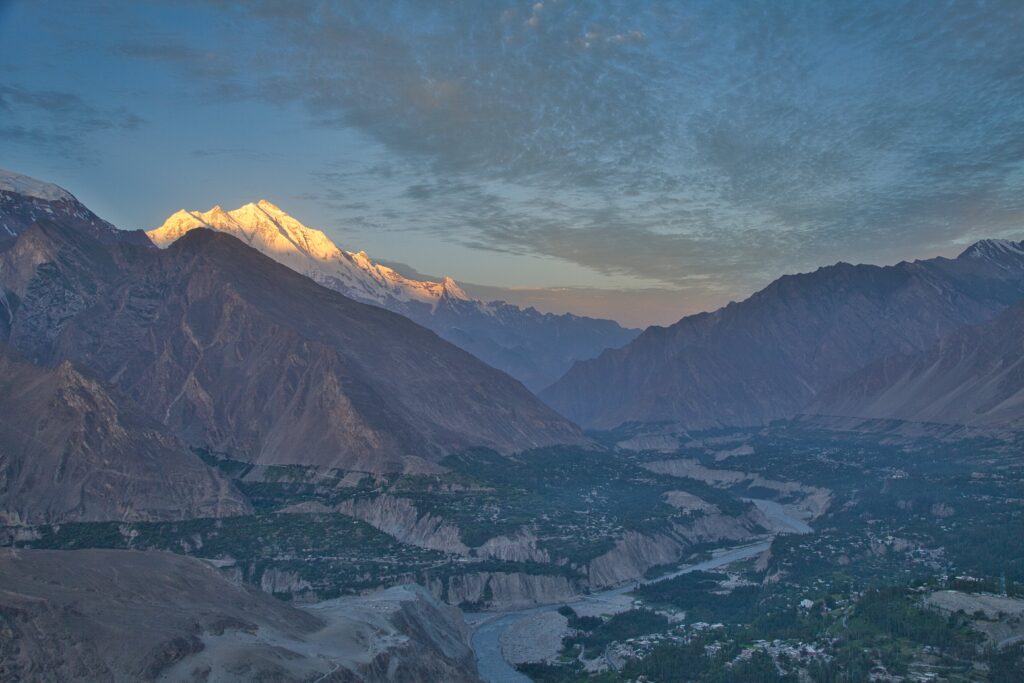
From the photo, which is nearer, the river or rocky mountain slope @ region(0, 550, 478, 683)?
rocky mountain slope @ region(0, 550, 478, 683)

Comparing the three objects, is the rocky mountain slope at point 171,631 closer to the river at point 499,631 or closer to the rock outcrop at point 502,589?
the river at point 499,631

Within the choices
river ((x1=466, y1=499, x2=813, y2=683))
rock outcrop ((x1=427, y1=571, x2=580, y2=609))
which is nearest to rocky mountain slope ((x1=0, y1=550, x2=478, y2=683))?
river ((x1=466, y1=499, x2=813, y2=683))

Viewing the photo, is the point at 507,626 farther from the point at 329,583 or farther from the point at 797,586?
the point at 797,586

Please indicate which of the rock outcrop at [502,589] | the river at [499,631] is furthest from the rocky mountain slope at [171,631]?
the rock outcrop at [502,589]

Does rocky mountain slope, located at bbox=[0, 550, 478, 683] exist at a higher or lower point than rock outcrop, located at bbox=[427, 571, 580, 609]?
higher

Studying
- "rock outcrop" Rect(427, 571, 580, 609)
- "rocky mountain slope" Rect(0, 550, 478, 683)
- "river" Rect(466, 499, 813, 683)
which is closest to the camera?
"rocky mountain slope" Rect(0, 550, 478, 683)

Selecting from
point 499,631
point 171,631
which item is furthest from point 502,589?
point 171,631

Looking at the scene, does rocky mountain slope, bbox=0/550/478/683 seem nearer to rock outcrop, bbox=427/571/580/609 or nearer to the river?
the river

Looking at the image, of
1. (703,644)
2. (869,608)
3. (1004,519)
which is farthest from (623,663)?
(1004,519)
